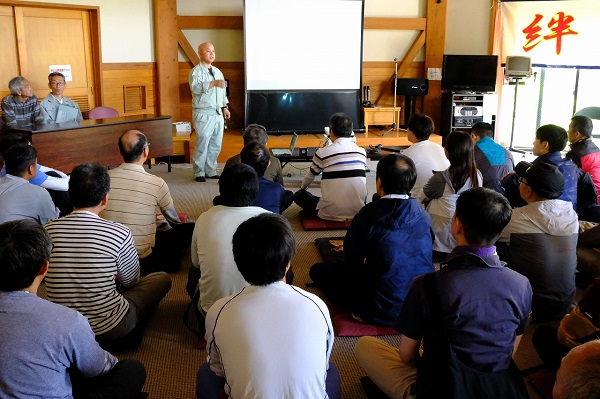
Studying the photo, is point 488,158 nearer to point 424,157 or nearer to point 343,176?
point 424,157

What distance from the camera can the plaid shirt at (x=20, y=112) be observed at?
5.70 metres

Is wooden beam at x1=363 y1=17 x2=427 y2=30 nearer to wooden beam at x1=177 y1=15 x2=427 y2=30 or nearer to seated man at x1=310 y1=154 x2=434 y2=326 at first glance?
wooden beam at x1=177 y1=15 x2=427 y2=30

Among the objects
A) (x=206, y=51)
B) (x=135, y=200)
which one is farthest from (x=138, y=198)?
(x=206, y=51)

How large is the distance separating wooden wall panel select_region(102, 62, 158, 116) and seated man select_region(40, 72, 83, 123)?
124 cm

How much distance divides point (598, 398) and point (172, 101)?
7.38m

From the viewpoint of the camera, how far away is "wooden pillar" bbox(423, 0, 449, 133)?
837 cm

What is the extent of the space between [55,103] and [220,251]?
13.8ft

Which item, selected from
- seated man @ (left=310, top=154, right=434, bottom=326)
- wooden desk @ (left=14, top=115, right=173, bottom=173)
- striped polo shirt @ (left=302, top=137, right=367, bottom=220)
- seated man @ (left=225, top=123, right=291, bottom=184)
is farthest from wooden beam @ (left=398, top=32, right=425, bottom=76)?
seated man @ (left=310, top=154, right=434, bottom=326)

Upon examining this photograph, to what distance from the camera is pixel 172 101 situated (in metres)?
7.88

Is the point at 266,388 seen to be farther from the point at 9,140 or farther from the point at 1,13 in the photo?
the point at 1,13

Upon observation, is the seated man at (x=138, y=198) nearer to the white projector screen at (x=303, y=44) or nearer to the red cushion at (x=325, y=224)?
the red cushion at (x=325, y=224)

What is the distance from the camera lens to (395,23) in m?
8.38

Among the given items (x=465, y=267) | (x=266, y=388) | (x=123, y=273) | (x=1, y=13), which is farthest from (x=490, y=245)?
(x=1, y=13)

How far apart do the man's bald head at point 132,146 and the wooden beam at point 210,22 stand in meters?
4.79
